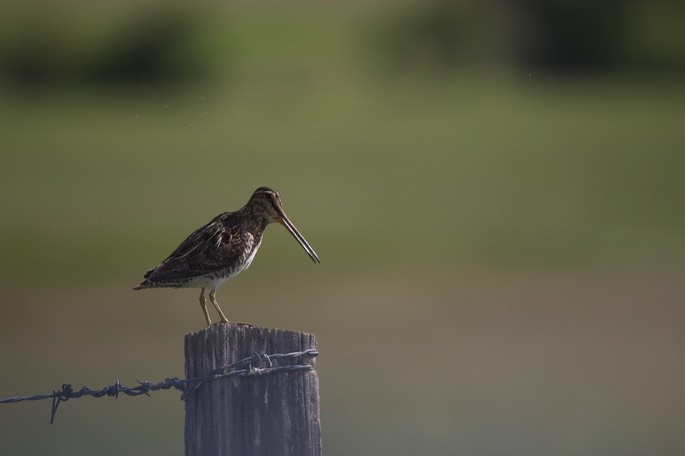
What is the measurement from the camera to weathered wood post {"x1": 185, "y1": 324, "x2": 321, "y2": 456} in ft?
16.3

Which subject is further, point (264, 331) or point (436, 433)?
point (436, 433)

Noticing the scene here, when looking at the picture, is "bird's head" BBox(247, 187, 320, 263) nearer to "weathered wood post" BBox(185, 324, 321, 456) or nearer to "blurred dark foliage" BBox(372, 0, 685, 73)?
"weathered wood post" BBox(185, 324, 321, 456)

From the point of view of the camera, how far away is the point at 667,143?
30.2m

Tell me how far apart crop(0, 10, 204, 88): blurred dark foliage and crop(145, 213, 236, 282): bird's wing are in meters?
25.4

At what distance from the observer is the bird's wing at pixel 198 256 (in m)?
7.26

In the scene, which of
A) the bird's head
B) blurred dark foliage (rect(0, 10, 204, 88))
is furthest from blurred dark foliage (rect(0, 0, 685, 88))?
the bird's head

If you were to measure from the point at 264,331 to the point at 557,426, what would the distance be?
28.5 feet

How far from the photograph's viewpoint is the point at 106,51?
32.9 metres

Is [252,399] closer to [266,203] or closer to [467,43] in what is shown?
[266,203]

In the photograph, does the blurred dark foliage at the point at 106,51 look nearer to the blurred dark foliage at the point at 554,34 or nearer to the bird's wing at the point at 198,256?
the blurred dark foliage at the point at 554,34

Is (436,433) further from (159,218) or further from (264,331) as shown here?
(159,218)

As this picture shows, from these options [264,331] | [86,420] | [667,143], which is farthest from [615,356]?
[667,143]

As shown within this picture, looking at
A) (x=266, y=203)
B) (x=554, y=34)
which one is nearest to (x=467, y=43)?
(x=554, y=34)

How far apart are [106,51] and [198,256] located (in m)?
26.2
